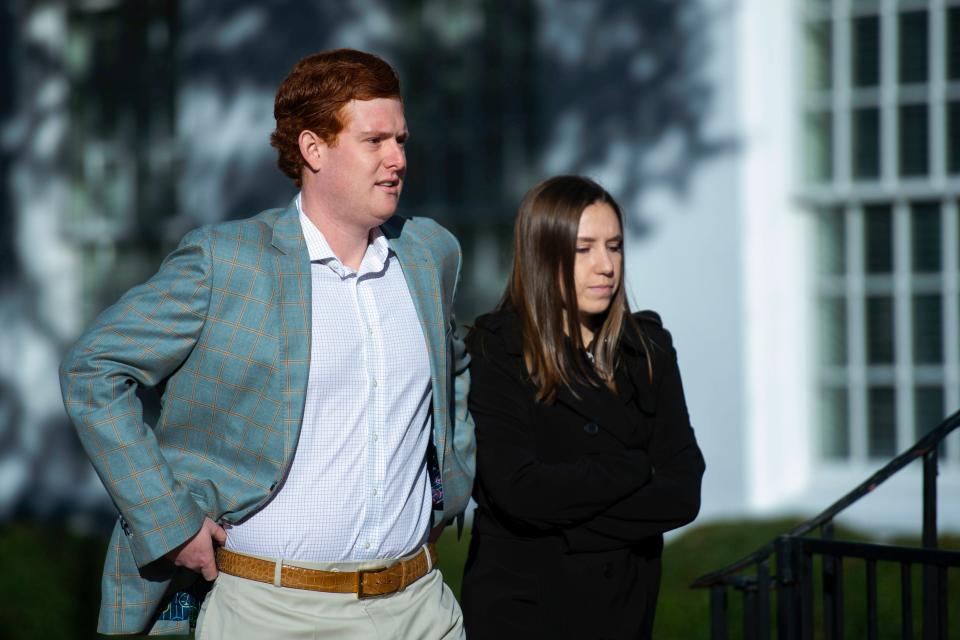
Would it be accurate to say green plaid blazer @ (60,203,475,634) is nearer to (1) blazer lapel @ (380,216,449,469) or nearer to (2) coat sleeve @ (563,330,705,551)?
(1) blazer lapel @ (380,216,449,469)

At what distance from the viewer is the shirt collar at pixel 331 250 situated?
9.78ft

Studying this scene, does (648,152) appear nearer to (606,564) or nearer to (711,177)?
(711,177)

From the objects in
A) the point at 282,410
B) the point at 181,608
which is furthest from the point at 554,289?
the point at 181,608

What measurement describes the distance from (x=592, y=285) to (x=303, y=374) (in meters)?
0.86

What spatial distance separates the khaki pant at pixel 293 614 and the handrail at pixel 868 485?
0.96m

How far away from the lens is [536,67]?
8.95 meters

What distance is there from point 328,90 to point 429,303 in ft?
1.84

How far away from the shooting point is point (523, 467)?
10.5 feet

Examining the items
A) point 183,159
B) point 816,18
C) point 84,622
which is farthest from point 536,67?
point 84,622

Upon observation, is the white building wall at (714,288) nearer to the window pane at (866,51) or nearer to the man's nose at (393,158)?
the window pane at (866,51)

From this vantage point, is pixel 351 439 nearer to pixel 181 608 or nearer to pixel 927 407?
pixel 181 608

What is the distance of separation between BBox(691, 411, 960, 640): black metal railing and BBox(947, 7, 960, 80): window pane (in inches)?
186

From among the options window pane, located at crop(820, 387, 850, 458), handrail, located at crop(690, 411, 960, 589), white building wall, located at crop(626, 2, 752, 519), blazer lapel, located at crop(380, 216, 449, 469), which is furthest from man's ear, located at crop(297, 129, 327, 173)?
window pane, located at crop(820, 387, 850, 458)

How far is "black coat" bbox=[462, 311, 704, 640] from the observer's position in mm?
3197
